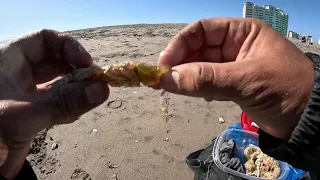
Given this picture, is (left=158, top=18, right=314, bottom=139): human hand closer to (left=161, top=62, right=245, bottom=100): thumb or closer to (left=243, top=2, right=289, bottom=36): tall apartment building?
(left=161, top=62, right=245, bottom=100): thumb

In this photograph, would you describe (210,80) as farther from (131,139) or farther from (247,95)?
(131,139)

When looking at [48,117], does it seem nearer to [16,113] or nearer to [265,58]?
[16,113]

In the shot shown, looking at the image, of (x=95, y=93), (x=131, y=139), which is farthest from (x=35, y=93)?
(x=131, y=139)

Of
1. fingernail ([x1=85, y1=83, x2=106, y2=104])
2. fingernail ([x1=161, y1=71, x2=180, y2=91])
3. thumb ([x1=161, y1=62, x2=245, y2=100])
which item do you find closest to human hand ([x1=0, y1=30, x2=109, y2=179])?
fingernail ([x1=85, y1=83, x2=106, y2=104])

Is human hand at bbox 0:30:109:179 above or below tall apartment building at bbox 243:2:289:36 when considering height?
above

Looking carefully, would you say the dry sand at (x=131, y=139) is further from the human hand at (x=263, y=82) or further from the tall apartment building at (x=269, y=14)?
the tall apartment building at (x=269, y=14)

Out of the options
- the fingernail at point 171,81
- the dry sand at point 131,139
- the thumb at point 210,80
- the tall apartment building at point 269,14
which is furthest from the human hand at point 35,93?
the tall apartment building at point 269,14

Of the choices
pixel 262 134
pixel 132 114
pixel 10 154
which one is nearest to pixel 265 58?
pixel 262 134
